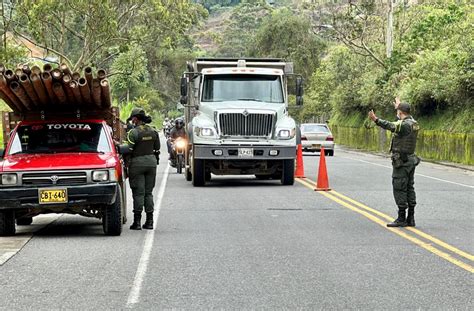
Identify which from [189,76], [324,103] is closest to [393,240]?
[189,76]

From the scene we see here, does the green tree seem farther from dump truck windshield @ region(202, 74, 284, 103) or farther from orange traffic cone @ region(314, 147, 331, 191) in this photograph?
orange traffic cone @ region(314, 147, 331, 191)

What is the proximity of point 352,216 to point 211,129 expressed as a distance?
7.25 m

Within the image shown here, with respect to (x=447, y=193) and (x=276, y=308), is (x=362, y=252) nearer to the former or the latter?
(x=276, y=308)

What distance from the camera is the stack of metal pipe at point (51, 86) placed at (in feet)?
42.9

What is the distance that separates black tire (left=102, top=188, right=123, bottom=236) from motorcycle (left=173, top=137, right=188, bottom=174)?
43.9ft

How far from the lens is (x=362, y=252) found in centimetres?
1127

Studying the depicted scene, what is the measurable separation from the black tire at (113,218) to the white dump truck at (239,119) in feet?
29.4

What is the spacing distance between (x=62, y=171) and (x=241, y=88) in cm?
1092

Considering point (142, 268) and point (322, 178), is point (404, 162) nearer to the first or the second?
point (142, 268)

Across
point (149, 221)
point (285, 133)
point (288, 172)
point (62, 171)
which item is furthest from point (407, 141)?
point (288, 172)

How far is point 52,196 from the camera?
→ 12531mm

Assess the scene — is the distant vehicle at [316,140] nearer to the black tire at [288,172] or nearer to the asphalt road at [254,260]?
the black tire at [288,172]

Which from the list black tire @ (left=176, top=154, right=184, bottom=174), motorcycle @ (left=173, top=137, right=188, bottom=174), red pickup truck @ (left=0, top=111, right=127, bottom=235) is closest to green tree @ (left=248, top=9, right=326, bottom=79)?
black tire @ (left=176, top=154, right=184, bottom=174)

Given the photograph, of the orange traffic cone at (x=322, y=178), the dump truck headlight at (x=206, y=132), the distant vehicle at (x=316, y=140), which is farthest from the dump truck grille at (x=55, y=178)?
the distant vehicle at (x=316, y=140)
